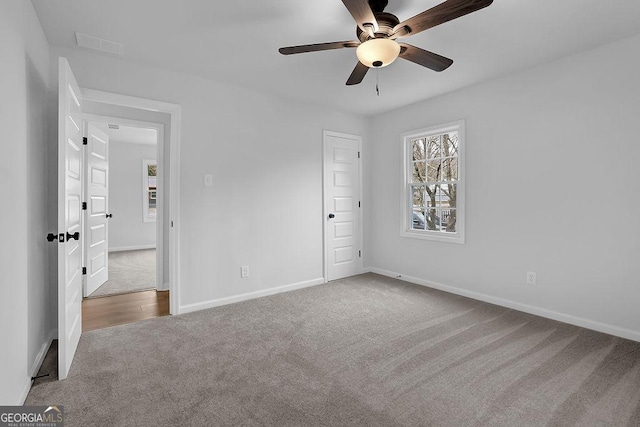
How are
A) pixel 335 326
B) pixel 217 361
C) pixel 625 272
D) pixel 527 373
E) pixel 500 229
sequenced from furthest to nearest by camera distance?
pixel 500 229
pixel 335 326
pixel 625 272
pixel 217 361
pixel 527 373

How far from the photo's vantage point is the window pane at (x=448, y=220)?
4.08 m

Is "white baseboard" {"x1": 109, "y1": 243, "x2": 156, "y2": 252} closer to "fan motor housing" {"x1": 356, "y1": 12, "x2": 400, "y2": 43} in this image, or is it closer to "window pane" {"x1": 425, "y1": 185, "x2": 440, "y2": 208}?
"window pane" {"x1": 425, "y1": 185, "x2": 440, "y2": 208}

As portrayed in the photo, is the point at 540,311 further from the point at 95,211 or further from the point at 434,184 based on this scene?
the point at 95,211

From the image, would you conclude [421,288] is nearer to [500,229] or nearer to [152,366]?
[500,229]

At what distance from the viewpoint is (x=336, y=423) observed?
167 centimetres

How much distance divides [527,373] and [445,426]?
2.94 ft

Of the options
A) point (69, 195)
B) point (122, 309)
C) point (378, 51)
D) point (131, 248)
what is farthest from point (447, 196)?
point (131, 248)

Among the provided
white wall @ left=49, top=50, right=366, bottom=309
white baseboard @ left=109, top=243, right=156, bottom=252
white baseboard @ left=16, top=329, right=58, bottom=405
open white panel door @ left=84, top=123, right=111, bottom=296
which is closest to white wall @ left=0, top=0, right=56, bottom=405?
white baseboard @ left=16, top=329, right=58, bottom=405

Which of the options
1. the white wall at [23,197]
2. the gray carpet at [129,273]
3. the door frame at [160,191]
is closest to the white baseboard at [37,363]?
the white wall at [23,197]

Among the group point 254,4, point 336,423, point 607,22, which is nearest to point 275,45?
point 254,4

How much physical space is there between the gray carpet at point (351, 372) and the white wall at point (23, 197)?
35 cm

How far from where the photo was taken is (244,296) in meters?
3.73

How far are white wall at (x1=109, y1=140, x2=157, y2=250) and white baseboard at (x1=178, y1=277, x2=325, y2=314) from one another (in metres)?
4.90

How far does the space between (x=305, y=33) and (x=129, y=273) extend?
4.54 m
